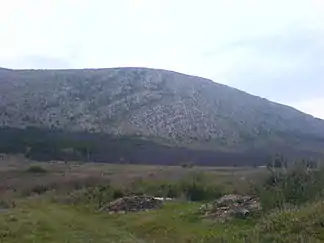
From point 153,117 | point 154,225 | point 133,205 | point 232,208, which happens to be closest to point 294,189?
point 232,208

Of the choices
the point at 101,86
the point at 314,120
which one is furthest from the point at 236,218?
the point at 314,120

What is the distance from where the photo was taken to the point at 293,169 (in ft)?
104

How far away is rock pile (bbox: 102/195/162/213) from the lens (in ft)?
114

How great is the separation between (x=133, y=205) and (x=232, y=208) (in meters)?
Result: 8.04

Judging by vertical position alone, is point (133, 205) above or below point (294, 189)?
below

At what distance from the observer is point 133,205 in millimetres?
35406

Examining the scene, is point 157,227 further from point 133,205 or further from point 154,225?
point 133,205

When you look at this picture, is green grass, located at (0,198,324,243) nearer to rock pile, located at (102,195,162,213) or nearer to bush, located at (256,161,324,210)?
rock pile, located at (102,195,162,213)

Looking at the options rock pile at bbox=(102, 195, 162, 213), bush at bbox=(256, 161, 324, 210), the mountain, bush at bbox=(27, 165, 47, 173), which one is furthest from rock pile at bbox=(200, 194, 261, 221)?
the mountain

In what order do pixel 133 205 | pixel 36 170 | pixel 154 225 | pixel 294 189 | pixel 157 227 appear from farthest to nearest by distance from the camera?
pixel 36 170
pixel 133 205
pixel 294 189
pixel 154 225
pixel 157 227

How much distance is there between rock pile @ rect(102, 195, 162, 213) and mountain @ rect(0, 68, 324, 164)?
2135 inches

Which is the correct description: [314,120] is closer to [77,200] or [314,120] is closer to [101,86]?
[101,86]

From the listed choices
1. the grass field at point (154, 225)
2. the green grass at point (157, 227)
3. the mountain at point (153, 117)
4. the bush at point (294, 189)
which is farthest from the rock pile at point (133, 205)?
the mountain at point (153, 117)

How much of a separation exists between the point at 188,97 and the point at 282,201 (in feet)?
326
